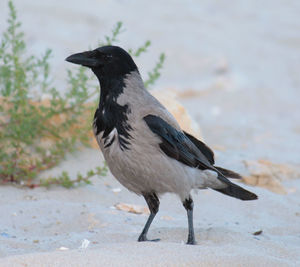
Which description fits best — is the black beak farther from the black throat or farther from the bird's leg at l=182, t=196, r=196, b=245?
the bird's leg at l=182, t=196, r=196, b=245

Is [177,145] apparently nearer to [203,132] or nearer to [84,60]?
[84,60]

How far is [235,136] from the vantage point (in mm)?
9797

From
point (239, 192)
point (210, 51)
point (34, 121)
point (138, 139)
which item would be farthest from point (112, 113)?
point (210, 51)

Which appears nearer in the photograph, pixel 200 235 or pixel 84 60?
pixel 84 60

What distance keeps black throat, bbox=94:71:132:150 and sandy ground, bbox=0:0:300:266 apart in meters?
0.76

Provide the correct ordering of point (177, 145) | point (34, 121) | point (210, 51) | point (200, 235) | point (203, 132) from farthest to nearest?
point (210, 51), point (203, 132), point (34, 121), point (200, 235), point (177, 145)

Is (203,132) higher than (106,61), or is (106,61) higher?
(106,61)

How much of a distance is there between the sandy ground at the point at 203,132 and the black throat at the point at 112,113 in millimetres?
759

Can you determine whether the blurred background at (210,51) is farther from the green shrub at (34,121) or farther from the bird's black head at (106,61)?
the bird's black head at (106,61)

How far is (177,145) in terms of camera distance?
4.95m

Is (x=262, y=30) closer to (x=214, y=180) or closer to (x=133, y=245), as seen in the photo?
(x=214, y=180)

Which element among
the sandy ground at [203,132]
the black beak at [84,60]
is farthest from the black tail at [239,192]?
the black beak at [84,60]

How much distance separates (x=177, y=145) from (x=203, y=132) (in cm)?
497

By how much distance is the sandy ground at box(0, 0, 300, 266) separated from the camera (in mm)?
4363
